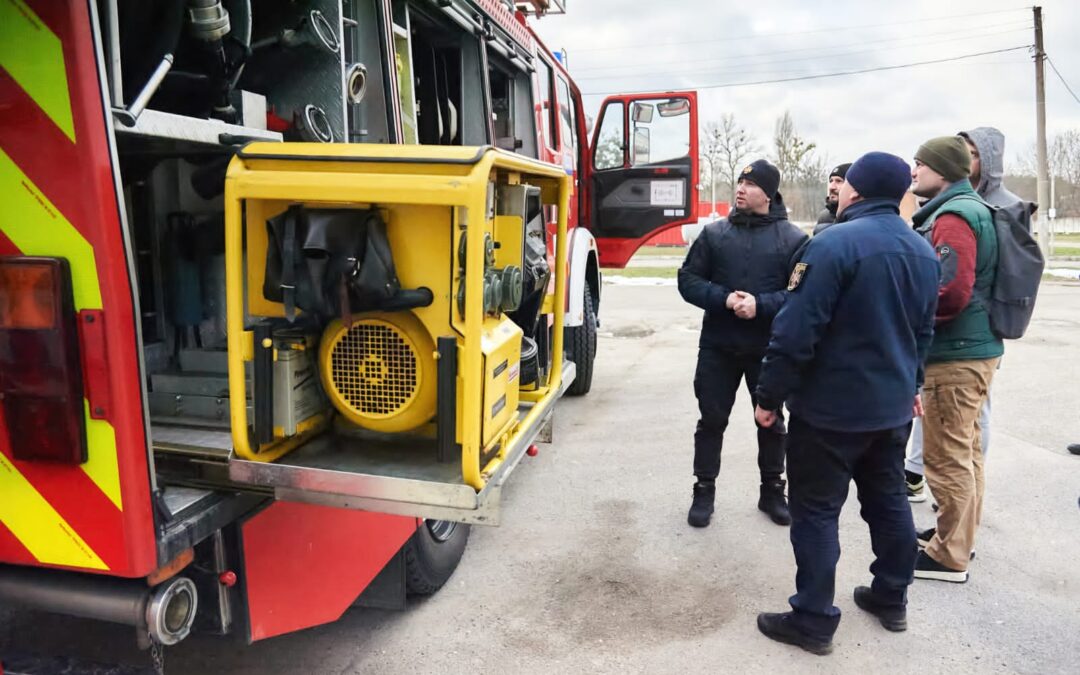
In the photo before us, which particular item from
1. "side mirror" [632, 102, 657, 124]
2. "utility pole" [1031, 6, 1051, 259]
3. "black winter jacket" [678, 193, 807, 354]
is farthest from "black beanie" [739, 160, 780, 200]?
"utility pole" [1031, 6, 1051, 259]

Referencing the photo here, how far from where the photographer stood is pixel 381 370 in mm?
2125

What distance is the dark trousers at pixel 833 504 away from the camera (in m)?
2.90

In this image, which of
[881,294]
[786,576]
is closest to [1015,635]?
[786,576]

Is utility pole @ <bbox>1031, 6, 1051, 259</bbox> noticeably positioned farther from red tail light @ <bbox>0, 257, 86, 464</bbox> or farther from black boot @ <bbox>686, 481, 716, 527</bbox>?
red tail light @ <bbox>0, 257, 86, 464</bbox>

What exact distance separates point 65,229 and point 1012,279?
11.2 ft

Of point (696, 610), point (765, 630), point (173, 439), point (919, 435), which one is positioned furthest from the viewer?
point (919, 435)

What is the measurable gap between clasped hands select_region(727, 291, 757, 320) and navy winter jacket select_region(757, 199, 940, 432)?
2.74ft

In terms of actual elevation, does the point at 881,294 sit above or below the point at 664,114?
below

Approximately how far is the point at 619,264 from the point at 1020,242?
4040 millimetres

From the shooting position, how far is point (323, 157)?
1.93m

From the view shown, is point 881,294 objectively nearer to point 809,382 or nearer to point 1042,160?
point 809,382

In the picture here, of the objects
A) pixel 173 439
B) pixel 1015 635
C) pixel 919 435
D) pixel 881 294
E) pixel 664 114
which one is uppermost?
pixel 664 114

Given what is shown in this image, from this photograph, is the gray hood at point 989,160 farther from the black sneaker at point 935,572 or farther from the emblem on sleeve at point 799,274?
the black sneaker at point 935,572

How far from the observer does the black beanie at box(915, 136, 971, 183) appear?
3.38 meters
